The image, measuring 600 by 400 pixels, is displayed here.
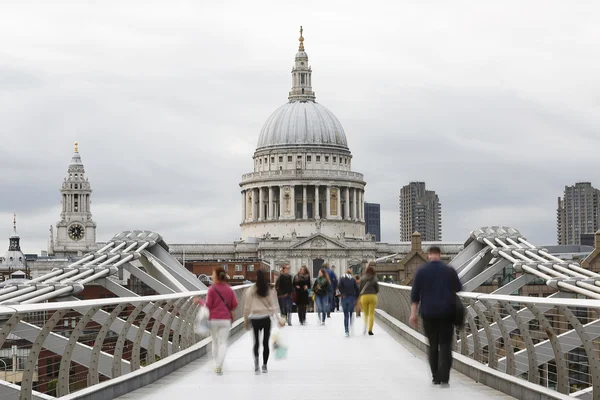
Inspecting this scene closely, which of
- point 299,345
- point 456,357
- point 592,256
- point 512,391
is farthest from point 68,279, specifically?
point 592,256

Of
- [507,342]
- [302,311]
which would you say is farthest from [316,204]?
[507,342]

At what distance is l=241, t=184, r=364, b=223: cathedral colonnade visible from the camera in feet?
627

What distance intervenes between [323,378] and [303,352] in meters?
5.59

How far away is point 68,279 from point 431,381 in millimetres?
16542

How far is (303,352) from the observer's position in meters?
24.5

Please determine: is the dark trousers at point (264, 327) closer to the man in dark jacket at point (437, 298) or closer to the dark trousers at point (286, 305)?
the man in dark jacket at point (437, 298)

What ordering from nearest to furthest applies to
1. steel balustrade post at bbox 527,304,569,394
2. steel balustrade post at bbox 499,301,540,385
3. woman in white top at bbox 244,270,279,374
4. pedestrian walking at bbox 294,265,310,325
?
steel balustrade post at bbox 527,304,569,394
steel balustrade post at bbox 499,301,540,385
woman in white top at bbox 244,270,279,374
pedestrian walking at bbox 294,265,310,325

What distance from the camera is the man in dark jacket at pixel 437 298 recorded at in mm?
16750

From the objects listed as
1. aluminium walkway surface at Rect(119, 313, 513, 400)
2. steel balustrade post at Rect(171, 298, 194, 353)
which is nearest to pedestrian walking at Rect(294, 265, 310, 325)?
aluminium walkway surface at Rect(119, 313, 513, 400)

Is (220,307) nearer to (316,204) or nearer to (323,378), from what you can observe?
(323,378)

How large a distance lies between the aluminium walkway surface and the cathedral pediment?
493 ft

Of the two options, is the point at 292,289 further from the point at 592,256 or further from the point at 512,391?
the point at 592,256

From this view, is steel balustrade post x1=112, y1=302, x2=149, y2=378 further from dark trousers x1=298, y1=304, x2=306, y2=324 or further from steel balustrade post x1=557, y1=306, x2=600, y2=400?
dark trousers x1=298, y1=304, x2=306, y2=324

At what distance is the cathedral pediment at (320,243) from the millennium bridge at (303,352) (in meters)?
143
